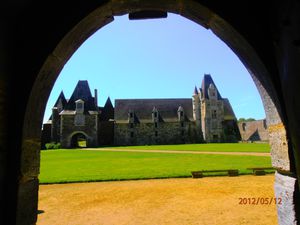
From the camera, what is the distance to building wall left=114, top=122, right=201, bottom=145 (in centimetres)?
Result: 4906

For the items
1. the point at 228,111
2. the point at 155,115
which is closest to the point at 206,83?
the point at 228,111

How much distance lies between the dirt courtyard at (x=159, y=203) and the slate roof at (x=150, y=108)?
39862 millimetres

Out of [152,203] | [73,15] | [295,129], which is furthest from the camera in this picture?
[152,203]

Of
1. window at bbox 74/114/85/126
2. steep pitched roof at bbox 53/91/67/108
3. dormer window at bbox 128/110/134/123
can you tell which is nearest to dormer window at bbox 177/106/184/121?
dormer window at bbox 128/110/134/123

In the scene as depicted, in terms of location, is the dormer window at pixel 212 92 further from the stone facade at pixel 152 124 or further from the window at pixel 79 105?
the window at pixel 79 105

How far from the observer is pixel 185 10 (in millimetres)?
2709

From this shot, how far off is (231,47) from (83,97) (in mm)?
44517

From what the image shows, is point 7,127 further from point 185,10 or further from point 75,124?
point 75,124

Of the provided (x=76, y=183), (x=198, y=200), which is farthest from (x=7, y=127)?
(x=76, y=183)

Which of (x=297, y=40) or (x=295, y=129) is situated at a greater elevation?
(x=297, y=40)

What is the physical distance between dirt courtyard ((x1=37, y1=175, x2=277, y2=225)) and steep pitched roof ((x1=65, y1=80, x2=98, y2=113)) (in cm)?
3603

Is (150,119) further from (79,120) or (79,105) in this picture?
(79,105)

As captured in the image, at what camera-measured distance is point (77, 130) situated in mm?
43344

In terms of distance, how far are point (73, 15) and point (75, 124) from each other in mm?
43114
